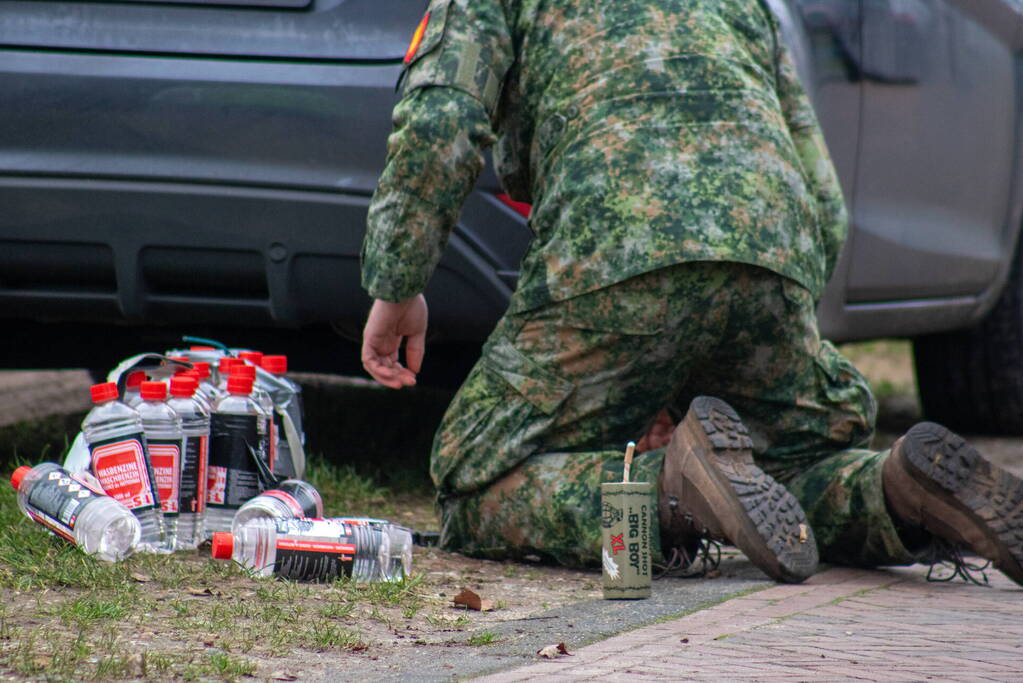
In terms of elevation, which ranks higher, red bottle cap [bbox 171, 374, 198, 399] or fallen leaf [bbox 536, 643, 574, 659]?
red bottle cap [bbox 171, 374, 198, 399]

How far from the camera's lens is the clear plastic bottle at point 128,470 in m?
2.96

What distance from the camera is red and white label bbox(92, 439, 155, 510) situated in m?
2.96

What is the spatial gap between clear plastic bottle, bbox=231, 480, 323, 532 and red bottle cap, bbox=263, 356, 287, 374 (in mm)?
350

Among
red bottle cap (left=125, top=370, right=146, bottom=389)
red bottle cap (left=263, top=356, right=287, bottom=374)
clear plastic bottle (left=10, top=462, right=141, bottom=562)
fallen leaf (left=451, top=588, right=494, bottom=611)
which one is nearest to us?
fallen leaf (left=451, top=588, right=494, bottom=611)

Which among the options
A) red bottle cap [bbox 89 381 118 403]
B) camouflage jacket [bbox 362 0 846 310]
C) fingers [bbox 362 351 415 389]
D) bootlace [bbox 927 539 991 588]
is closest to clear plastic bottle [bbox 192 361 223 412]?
red bottle cap [bbox 89 381 118 403]

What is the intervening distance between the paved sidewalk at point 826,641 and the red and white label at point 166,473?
3.57 feet

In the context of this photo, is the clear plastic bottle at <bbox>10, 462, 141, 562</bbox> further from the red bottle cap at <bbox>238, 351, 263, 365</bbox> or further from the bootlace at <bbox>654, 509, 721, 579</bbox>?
the bootlace at <bbox>654, 509, 721, 579</bbox>

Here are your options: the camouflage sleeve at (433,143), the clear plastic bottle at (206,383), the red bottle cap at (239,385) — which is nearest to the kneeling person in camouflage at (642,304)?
the camouflage sleeve at (433,143)

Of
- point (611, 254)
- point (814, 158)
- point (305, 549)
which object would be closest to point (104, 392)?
point (305, 549)

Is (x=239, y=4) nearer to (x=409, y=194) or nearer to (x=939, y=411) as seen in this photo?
(x=409, y=194)

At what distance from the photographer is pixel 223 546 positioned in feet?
9.21

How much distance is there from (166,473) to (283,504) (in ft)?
0.83

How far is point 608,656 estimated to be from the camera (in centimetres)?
230

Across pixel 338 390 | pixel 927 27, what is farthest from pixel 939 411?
pixel 338 390
